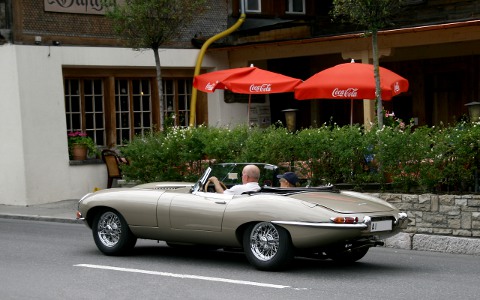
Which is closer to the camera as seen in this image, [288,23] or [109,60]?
[109,60]

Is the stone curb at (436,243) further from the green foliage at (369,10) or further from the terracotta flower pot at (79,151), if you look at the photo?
the terracotta flower pot at (79,151)

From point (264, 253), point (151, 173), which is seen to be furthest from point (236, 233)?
point (151, 173)

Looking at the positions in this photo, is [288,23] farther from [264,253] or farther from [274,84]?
[264,253]

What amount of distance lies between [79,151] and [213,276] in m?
12.1

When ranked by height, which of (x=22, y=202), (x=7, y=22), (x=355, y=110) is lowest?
(x=22, y=202)

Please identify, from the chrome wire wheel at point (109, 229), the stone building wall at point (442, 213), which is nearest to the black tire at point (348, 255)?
the stone building wall at point (442, 213)

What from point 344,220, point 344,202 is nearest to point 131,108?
point 344,202

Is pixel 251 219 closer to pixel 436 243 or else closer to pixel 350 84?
pixel 436 243

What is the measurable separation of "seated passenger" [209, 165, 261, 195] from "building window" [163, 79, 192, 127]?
1201 centimetres

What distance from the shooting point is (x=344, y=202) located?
10.9 metres

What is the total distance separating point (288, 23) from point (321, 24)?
1433 millimetres

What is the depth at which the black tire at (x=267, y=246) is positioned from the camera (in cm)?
1068

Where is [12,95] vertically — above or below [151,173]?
above

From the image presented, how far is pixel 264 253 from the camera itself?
430 inches
